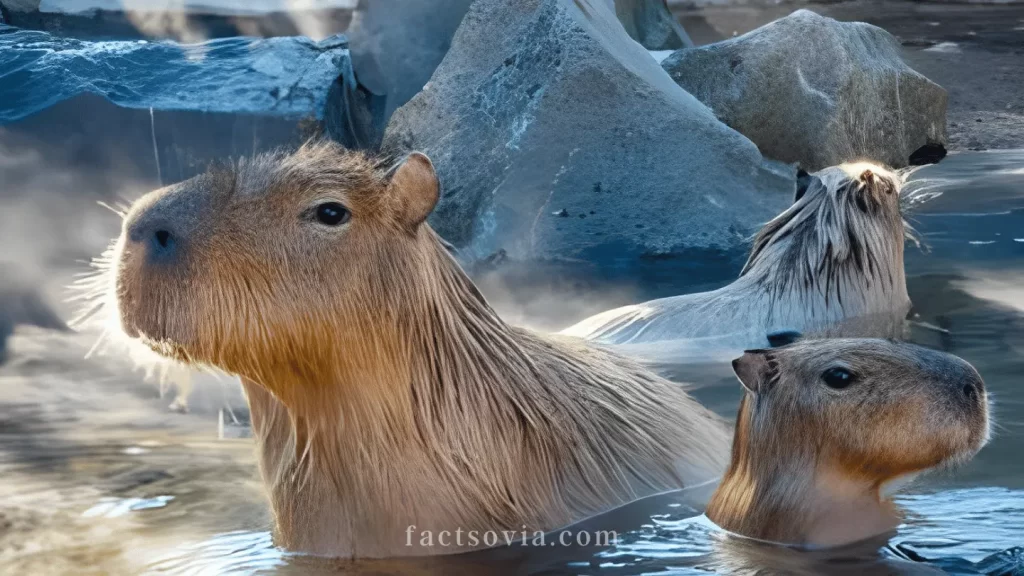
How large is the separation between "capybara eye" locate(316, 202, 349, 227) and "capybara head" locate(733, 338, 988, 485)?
1.03m

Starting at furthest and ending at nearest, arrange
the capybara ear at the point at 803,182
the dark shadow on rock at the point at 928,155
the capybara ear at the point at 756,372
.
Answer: the dark shadow on rock at the point at 928,155, the capybara ear at the point at 803,182, the capybara ear at the point at 756,372

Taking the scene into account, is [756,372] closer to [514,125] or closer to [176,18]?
[514,125]

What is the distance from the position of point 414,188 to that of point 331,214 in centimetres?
19

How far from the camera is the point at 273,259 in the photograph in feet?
10.1

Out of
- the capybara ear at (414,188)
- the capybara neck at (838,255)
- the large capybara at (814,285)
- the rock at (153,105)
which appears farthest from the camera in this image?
the rock at (153,105)

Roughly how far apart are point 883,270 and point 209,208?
3.44m

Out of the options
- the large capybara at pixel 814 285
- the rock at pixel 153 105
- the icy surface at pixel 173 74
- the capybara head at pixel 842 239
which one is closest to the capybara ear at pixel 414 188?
the large capybara at pixel 814 285

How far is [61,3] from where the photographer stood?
13.1 m

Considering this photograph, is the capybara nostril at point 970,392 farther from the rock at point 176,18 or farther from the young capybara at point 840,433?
the rock at point 176,18

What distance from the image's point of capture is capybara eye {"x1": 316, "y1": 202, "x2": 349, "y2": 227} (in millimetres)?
3154

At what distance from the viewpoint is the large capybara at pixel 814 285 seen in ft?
17.9

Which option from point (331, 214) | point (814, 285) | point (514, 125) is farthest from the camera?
point (514, 125)

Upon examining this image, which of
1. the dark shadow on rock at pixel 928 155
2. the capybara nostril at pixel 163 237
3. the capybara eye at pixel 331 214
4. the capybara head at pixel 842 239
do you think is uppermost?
the dark shadow on rock at pixel 928 155

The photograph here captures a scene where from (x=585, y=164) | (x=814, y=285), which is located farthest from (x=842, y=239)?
(x=585, y=164)
